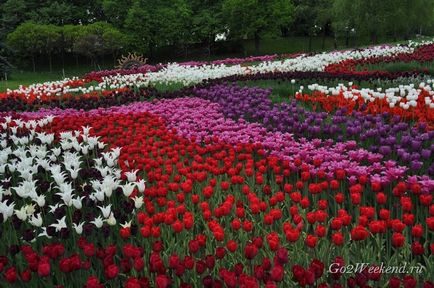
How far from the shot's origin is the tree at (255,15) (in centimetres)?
4453

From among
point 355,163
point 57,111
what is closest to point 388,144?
point 355,163

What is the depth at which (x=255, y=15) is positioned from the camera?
147 feet

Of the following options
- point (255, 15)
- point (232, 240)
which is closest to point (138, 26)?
point (255, 15)

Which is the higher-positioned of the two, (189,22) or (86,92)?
(189,22)

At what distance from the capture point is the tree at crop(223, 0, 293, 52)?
146ft

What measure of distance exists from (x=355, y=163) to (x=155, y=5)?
45311 millimetres

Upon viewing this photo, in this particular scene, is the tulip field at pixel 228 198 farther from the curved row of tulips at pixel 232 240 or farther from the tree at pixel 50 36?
the tree at pixel 50 36

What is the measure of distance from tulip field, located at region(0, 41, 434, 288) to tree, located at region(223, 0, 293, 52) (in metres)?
33.7

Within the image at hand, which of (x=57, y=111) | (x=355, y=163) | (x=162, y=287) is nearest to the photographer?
(x=162, y=287)

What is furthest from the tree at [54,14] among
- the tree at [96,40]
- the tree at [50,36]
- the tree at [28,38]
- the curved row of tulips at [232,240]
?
the curved row of tulips at [232,240]

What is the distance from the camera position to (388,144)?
6.25 meters

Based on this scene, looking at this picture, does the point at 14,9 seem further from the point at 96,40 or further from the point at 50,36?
the point at 96,40

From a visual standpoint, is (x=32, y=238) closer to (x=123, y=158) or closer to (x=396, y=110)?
(x=123, y=158)

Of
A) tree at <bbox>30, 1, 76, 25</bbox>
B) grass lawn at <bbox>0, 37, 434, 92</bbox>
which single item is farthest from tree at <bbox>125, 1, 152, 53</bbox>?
tree at <bbox>30, 1, 76, 25</bbox>
